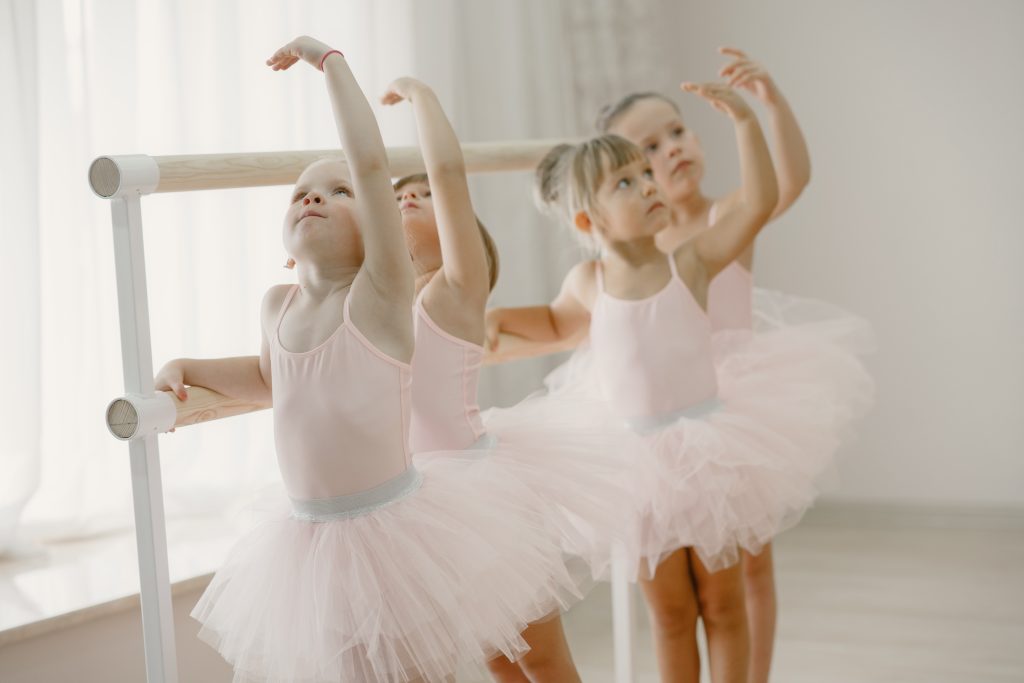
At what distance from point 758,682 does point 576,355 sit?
2.22 ft

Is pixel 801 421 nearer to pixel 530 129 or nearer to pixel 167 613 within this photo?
pixel 167 613

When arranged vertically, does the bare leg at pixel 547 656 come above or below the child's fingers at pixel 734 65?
below

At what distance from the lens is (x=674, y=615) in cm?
179

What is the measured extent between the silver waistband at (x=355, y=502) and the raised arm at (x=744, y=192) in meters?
0.75

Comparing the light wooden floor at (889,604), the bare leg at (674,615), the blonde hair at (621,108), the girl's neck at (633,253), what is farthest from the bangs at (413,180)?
the light wooden floor at (889,604)

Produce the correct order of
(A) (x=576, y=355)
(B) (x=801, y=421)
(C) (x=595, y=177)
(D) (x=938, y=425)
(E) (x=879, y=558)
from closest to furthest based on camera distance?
(C) (x=595, y=177) → (B) (x=801, y=421) → (A) (x=576, y=355) → (E) (x=879, y=558) → (D) (x=938, y=425)

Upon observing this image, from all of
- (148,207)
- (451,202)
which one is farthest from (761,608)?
(148,207)

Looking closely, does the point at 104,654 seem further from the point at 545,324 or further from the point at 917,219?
the point at 917,219

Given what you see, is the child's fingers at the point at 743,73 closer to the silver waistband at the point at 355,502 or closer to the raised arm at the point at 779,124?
the raised arm at the point at 779,124

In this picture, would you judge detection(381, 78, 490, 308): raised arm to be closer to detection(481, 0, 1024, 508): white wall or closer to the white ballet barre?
the white ballet barre

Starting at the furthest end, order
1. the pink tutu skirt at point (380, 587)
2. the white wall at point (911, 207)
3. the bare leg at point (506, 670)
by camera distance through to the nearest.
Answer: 1. the white wall at point (911, 207)
2. the bare leg at point (506, 670)
3. the pink tutu skirt at point (380, 587)

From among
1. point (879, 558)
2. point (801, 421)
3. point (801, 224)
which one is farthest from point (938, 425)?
point (801, 421)

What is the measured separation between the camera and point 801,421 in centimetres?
178

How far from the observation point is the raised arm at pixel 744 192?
170 cm
